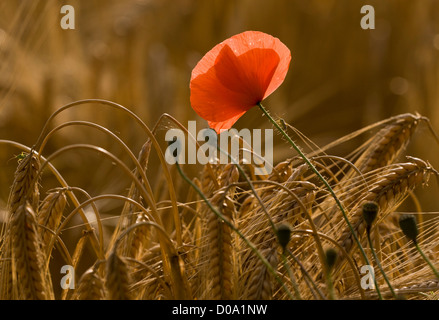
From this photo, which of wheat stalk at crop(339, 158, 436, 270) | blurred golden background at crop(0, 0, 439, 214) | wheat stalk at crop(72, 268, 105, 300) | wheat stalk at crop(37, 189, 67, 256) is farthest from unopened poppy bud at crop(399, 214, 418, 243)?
blurred golden background at crop(0, 0, 439, 214)

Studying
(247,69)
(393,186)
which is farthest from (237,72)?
(393,186)

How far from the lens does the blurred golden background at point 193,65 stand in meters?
1.94

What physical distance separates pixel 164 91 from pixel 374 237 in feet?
4.32

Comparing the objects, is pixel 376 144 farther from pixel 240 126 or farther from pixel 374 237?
pixel 240 126

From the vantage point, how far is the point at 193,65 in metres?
2.11

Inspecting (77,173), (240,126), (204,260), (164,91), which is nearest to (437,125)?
(240,126)

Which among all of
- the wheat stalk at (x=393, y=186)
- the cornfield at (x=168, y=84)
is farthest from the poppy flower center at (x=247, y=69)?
the cornfield at (x=168, y=84)

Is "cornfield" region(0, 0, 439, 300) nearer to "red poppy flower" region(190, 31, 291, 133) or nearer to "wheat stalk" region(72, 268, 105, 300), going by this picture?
"red poppy flower" region(190, 31, 291, 133)

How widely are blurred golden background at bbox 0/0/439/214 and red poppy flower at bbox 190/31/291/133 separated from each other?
111cm

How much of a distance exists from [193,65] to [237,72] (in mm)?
1450

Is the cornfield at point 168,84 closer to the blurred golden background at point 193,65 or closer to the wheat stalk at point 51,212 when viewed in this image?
the blurred golden background at point 193,65

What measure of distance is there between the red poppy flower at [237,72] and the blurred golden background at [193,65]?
43.7 inches
